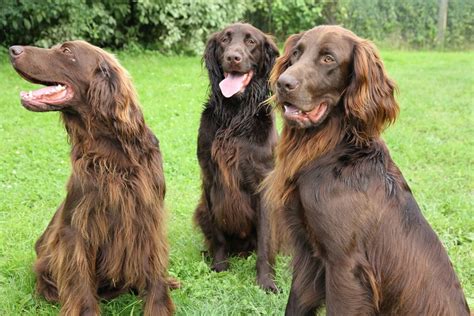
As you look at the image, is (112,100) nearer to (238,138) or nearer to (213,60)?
(238,138)

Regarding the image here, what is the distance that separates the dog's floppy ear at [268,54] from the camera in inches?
164

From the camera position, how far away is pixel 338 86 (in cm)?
268

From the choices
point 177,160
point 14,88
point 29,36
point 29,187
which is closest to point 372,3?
point 29,36

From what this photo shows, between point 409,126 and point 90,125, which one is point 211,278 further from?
point 409,126

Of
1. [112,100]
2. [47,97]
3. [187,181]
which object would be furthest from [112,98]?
[187,181]

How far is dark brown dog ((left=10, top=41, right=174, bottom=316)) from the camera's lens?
3059 millimetres

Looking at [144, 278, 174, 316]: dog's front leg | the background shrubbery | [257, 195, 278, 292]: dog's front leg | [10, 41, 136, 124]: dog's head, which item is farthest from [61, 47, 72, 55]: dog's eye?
the background shrubbery

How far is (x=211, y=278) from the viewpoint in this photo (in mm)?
3990

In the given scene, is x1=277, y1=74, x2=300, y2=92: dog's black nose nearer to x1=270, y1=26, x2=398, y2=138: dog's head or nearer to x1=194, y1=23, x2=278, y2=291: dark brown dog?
x1=270, y1=26, x2=398, y2=138: dog's head

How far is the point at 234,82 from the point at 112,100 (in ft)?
3.87

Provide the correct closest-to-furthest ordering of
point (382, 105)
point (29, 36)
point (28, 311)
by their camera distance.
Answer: point (382, 105) < point (28, 311) < point (29, 36)

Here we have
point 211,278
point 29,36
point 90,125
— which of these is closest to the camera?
point 90,125

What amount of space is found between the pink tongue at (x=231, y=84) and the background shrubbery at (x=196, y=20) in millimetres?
9108

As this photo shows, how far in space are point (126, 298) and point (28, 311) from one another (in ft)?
1.89
